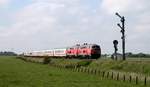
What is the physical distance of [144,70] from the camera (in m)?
51.5

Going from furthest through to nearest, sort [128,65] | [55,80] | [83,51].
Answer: [83,51], [128,65], [55,80]

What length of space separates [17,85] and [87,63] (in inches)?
1453

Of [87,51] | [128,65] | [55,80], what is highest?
[87,51]

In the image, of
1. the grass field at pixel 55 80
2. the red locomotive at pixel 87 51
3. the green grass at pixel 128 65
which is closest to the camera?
the grass field at pixel 55 80

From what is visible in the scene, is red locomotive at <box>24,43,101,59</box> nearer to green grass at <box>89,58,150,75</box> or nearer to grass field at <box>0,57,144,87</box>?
green grass at <box>89,58,150,75</box>

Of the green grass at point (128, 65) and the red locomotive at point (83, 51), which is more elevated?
the red locomotive at point (83, 51)

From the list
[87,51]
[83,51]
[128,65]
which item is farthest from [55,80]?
[83,51]

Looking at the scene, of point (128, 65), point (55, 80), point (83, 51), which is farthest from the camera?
point (83, 51)

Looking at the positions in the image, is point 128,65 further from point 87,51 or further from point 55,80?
point 87,51

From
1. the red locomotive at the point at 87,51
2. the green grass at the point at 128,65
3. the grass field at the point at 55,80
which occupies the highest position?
the red locomotive at the point at 87,51

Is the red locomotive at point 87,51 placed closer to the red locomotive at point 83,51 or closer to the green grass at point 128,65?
the red locomotive at point 83,51

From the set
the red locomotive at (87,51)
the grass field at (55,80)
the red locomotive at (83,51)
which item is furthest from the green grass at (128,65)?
the red locomotive at (83,51)

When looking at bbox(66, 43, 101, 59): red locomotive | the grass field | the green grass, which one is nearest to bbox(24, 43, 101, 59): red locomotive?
bbox(66, 43, 101, 59): red locomotive

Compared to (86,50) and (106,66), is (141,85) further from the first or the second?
(86,50)
